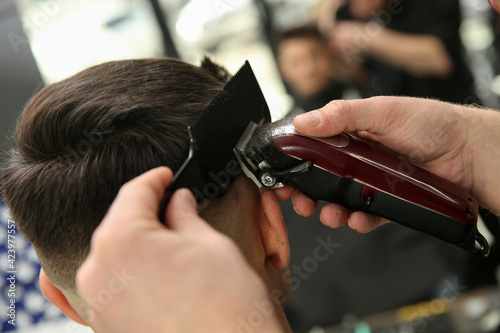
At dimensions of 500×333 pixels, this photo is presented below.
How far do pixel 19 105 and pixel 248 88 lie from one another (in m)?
2.15

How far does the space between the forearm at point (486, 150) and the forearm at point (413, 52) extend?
1.02 meters

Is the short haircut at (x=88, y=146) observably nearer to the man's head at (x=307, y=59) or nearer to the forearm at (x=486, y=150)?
the forearm at (x=486, y=150)

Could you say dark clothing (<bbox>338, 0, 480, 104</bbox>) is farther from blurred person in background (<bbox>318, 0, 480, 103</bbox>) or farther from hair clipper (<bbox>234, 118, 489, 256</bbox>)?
hair clipper (<bbox>234, 118, 489, 256</bbox>)

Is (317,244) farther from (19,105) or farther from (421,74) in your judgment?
(19,105)

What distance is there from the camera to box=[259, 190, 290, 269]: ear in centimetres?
100

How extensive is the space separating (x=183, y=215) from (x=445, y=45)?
6.25ft

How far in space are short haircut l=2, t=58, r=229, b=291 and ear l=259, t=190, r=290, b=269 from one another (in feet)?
0.82

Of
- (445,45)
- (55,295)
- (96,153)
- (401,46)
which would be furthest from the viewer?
(401,46)

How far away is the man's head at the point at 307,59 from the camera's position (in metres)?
2.49

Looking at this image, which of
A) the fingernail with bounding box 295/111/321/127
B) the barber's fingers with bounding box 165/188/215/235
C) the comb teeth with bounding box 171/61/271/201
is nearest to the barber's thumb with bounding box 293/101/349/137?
the fingernail with bounding box 295/111/321/127

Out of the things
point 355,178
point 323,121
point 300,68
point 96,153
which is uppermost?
point 96,153

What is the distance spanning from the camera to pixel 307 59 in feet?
8.20

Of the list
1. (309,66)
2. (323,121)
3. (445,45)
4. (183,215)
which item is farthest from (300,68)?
(183,215)

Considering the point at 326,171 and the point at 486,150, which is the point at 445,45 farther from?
the point at 326,171
